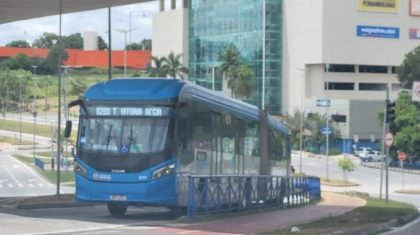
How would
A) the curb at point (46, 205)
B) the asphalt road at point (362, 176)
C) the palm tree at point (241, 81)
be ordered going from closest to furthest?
the curb at point (46, 205), the asphalt road at point (362, 176), the palm tree at point (241, 81)

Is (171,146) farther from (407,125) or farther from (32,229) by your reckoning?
(407,125)

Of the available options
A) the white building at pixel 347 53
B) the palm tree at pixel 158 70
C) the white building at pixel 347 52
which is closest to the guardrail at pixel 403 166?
the white building at pixel 347 53

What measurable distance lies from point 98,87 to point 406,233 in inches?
336

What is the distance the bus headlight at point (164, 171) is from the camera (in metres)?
18.5

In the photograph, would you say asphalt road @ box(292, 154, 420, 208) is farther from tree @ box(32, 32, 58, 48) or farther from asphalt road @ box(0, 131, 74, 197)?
tree @ box(32, 32, 58, 48)

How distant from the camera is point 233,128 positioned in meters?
23.1

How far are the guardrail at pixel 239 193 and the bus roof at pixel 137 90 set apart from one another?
7.04ft

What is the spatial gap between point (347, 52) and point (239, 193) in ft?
259

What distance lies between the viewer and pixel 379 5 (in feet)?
327

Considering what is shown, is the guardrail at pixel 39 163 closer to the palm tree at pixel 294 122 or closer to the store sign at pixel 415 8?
the palm tree at pixel 294 122

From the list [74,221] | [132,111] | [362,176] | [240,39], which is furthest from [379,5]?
[74,221]

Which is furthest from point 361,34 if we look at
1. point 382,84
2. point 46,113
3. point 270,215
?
point 270,215

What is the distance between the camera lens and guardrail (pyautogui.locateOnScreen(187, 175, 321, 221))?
63.9ft

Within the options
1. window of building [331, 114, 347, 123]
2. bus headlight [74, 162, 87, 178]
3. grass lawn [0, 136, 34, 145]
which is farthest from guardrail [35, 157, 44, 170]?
bus headlight [74, 162, 87, 178]
